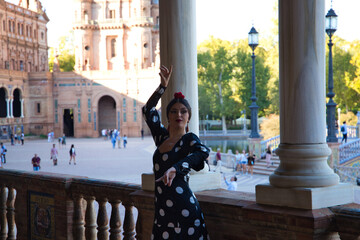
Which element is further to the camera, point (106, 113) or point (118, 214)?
point (106, 113)

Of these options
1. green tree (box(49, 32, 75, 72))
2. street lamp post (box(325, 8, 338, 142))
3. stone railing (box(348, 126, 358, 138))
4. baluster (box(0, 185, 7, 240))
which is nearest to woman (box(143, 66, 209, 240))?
baluster (box(0, 185, 7, 240))

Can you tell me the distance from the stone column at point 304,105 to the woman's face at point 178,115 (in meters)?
0.83

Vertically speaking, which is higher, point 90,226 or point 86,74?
point 86,74

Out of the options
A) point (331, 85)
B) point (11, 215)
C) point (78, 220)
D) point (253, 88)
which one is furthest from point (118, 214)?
point (253, 88)

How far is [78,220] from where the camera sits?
5340 mm

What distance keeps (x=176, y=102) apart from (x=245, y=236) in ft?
4.12

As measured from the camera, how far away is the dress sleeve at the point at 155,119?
13.0 ft

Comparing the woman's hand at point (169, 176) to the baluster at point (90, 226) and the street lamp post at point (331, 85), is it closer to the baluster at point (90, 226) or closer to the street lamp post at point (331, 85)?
the baluster at point (90, 226)

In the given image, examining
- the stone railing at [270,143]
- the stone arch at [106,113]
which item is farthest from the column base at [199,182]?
the stone arch at [106,113]

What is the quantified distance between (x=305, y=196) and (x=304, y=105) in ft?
2.33

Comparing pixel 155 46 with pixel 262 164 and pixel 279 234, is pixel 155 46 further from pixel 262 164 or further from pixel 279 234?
pixel 279 234

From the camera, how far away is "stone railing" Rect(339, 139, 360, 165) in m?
21.9

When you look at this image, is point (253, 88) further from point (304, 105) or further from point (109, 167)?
point (304, 105)

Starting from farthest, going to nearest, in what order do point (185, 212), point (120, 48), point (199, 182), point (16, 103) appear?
point (120, 48) < point (16, 103) < point (199, 182) < point (185, 212)
